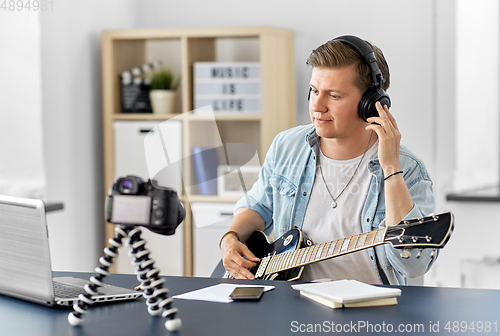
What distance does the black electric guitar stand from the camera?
3.26 ft

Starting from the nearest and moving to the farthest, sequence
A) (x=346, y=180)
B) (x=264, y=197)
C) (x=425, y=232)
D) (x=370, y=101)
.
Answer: (x=425, y=232) < (x=370, y=101) < (x=346, y=180) < (x=264, y=197)

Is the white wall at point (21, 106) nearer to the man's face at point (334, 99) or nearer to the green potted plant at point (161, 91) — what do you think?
the green potted plant at point (161, 91)

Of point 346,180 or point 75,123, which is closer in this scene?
point 346,180

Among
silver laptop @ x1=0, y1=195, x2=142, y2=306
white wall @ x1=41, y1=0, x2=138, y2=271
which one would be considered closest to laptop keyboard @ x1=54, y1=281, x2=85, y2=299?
silver laptop @ x1=0, y1=195, x2=142, y2=306

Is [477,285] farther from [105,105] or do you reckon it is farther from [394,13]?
[105,105]

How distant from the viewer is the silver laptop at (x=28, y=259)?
1015 millimetres

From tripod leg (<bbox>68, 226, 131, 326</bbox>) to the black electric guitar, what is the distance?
0.48 m

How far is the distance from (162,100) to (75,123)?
0.48 meters

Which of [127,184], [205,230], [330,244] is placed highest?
[127,184]

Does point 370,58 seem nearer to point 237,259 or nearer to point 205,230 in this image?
point 237,259

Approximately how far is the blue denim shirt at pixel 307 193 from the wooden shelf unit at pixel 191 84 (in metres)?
1.12

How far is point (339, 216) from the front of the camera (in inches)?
62.3

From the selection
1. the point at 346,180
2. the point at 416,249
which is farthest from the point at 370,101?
the point at 416,249

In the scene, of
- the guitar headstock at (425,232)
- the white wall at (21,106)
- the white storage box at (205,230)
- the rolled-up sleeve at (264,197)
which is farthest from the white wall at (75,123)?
the guitar headstock at (425,232)
